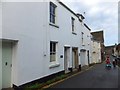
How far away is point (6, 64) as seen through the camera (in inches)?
404

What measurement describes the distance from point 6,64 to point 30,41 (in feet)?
7.68

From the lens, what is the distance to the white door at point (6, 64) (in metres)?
10.1

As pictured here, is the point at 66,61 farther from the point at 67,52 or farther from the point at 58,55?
the point at 58,55

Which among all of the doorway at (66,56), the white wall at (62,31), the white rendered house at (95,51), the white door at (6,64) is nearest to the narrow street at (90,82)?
the white wall at (62,31)

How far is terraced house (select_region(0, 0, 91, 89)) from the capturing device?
10.1 m

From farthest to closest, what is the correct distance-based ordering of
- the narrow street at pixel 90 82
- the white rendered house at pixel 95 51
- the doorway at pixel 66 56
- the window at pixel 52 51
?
1. the white rendered house at pixel 95 51
2. the doorway at pixel 66 56
3. the window at pixel 52 51
4. the narrow street at pixel 90 82

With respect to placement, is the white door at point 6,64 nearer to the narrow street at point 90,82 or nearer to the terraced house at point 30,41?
the terraced house at point 30,41

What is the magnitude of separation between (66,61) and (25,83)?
34.6 feet

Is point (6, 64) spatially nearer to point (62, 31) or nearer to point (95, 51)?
point (62, 31)

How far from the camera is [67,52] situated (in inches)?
873

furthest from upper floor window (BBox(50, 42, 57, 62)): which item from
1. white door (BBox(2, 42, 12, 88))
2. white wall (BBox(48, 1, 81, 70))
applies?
white door (BBox(2, 42, 12, 88))

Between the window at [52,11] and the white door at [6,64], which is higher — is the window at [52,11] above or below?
above

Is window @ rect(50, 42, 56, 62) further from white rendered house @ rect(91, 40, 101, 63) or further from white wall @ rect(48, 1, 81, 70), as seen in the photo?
white rendered house @ rect(91, 40, 101, 63)

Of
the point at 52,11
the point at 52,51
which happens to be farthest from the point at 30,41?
the point at 52,11
